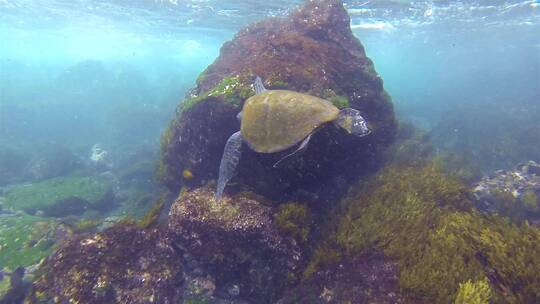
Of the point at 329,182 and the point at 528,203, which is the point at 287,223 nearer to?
the point at 329,182

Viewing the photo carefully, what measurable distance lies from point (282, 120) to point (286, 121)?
3.0 inches

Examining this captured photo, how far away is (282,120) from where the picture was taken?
5.28m

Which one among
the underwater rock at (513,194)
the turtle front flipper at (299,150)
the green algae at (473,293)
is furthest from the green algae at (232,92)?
the underwater rock at (513,194)

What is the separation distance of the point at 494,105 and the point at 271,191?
37.6 m

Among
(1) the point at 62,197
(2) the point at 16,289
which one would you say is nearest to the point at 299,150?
(2) the point at 16,289

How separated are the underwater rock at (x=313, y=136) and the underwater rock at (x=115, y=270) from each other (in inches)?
82.7

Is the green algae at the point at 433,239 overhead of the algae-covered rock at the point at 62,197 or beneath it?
overhead

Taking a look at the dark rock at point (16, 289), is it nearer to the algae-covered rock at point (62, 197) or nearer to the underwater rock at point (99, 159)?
the algae-covered rock at point (62, 197)

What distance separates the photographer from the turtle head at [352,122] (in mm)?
5320

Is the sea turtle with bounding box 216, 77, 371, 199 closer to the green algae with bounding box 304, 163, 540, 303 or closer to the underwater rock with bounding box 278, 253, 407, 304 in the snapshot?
the green algae with bounding box 304, 163, 540, 303

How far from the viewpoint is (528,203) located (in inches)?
324

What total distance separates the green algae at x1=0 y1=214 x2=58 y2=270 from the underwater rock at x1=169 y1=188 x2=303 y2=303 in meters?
3.33

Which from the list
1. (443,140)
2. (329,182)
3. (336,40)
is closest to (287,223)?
(329,182)

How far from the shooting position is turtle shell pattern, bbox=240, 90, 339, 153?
5.13 m
